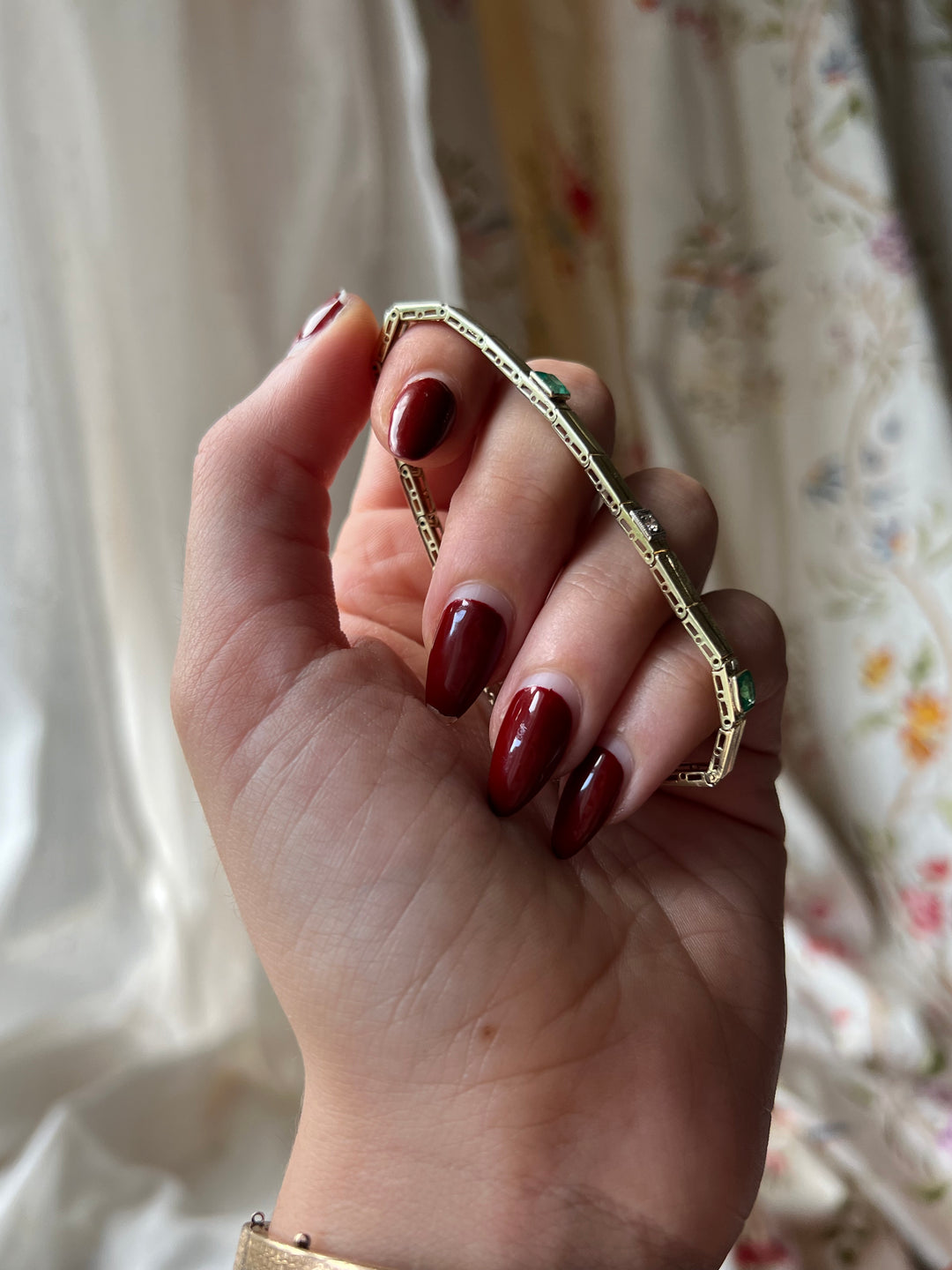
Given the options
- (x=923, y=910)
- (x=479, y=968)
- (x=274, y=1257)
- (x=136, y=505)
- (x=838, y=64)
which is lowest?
(x=923, y=910)

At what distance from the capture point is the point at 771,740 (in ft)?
2.29

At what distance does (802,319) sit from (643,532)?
2.67 feet

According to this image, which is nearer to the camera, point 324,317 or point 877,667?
point 324,317

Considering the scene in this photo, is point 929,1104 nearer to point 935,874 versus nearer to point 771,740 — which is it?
point 935,874

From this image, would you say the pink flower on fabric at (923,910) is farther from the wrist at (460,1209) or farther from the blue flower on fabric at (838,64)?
the blue flower on fabric at (838,64)

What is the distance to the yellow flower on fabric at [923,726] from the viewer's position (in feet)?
3.78

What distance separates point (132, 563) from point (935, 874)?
39.7 inches

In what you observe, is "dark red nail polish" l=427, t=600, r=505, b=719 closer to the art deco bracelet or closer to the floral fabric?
the art deco bracelet

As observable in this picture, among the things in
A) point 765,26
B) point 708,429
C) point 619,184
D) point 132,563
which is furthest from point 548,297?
point 132,563

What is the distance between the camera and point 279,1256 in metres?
0.52

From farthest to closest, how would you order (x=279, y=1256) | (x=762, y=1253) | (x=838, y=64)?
(x=838, y=64) → (x=762, y=1253) → (x=279, y=1256)

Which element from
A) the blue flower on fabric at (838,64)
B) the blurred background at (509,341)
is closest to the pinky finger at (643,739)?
the blurred background at (509,341)

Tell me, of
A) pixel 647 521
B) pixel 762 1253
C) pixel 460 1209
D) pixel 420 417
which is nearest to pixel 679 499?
pixel 647 521

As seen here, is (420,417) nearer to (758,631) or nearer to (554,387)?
(554,387)
